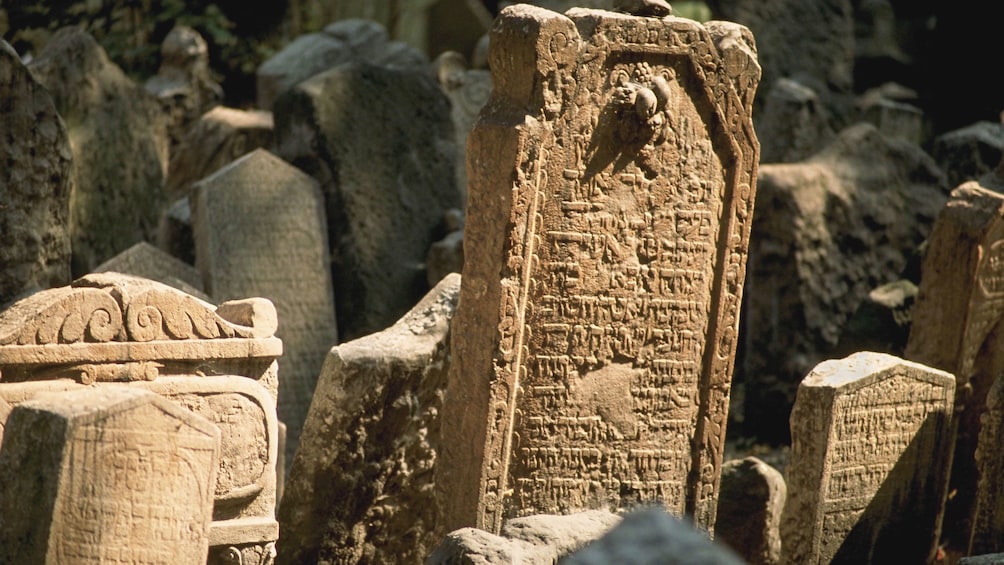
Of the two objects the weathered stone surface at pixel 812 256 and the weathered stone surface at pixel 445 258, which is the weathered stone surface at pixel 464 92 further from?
the weathered stone surface at pixel 812 256

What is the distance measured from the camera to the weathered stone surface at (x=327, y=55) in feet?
36.3

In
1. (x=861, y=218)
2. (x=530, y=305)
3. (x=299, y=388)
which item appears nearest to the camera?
(x=530, y=305)

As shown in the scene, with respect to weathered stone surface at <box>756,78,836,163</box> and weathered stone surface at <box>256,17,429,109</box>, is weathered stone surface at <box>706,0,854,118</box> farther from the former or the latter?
weathered stone surface at <box>256,17,429,109</box>

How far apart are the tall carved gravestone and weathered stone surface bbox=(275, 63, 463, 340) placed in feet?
10.4

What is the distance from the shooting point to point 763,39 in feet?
39.4

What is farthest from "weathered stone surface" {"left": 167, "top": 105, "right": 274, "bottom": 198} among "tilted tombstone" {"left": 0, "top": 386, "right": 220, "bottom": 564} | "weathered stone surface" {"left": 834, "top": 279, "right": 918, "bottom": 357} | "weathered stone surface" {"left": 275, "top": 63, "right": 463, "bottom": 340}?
"tilted tombstone" {"left": 0, "top": 386, "right": 220, "bottom": 564}

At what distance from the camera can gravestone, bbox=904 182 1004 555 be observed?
6387mm

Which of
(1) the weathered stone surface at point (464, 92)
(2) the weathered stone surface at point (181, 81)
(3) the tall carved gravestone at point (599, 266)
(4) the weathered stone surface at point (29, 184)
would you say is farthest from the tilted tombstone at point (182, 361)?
(2) the weathered stone surface at point (181, 81)

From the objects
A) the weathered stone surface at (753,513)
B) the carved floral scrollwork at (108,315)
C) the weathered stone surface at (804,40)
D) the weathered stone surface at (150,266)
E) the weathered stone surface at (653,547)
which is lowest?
the weathered stone surface at (753,513)

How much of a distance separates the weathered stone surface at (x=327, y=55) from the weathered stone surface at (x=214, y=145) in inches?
62.9

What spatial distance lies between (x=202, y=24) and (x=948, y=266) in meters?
7.35

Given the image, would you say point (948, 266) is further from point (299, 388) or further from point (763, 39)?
point (763, 39)

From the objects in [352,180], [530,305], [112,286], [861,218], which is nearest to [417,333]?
[530,305]

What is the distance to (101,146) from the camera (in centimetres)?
777
